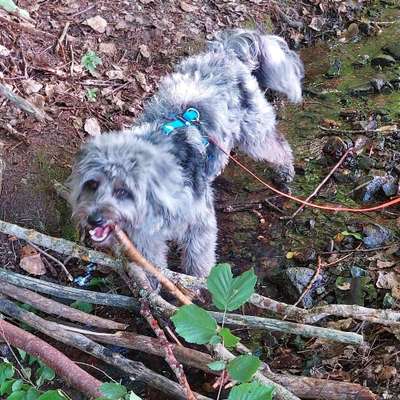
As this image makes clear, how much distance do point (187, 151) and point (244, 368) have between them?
2.52m

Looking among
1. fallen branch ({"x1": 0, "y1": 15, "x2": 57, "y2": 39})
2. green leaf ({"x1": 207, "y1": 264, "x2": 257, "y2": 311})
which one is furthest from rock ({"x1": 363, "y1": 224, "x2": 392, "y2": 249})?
fallen branch ({"x1": 0, "y1": 15, "x2": 57, "y2": 39})

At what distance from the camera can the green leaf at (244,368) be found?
2.23 meters

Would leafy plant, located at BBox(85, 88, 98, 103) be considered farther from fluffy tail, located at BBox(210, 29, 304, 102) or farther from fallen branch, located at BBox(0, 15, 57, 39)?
fluffy tail, located at BBox(210, 29, 304, 102)

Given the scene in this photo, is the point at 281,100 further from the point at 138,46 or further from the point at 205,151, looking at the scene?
the point at 205,151

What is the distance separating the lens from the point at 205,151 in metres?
4.75

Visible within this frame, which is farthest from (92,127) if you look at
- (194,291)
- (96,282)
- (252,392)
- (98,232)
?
(252,392)

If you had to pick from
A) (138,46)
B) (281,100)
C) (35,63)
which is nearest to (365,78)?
(281,100)

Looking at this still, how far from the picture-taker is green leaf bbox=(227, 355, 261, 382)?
7.33 feet

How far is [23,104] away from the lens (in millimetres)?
4711

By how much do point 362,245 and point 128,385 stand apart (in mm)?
2284

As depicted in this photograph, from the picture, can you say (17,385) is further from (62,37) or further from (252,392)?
(62,37)

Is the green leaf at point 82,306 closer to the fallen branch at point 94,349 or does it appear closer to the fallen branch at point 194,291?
the fallen branch at point 194,291

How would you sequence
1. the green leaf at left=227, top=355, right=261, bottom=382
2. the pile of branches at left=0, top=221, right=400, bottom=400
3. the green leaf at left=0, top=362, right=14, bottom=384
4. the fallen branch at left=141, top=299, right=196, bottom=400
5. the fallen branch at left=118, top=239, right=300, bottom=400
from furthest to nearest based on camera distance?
the green leaf at left=0, top=362, right=14, bottom=384 → the pile of branches at left=0, top=221, right=400, bottom=400 → the fallen branch at left=118, top=239, right=300, bottom=400 → the fallen branch at left=141, top=299, right=196, bottom=400 → the green leaf at left=227, top=355, right=261, bottom=382

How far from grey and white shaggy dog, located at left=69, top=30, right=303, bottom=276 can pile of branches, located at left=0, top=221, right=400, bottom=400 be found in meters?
0.28
